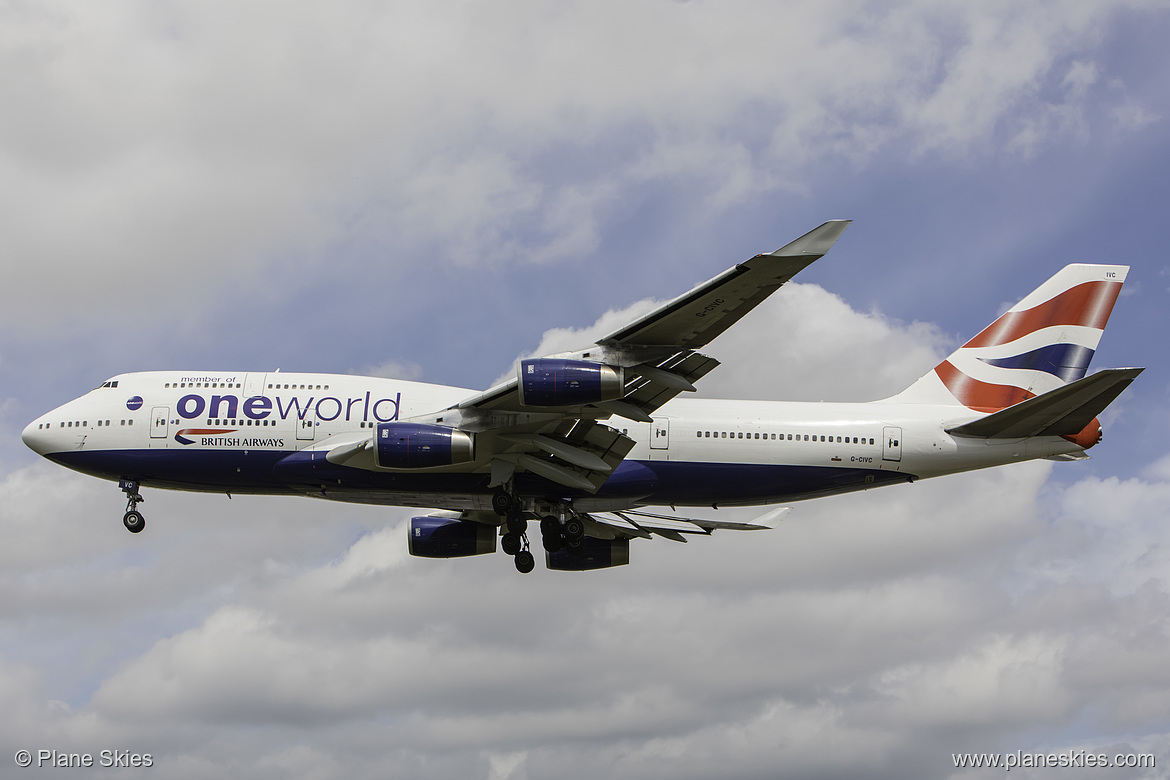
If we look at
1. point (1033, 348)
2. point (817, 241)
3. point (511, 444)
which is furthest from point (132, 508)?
point (1033, 348)

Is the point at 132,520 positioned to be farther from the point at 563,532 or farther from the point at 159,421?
the point at 563,532

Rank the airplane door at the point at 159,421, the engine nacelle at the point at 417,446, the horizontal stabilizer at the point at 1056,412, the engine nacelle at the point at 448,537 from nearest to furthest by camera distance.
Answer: the horizontal stabilizer at the point at 1056,412 → the engine nacelle at the point at 417,446 → the airplane door at the point at 159,421 → the engine nacelle at the point at 448,537

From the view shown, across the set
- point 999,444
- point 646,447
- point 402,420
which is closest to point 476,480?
point 402,420

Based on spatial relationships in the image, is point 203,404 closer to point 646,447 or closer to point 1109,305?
point 646,447

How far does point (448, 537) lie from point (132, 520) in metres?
10.6

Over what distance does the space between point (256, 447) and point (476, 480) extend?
6535 millimetres

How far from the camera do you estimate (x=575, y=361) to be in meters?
27.1

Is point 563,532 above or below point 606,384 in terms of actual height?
below

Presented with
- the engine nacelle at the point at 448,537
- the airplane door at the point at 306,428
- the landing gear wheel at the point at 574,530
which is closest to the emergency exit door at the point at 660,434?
the landing gear wheel at the point at 574,530

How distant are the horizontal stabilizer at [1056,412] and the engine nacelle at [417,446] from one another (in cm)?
→ 1517

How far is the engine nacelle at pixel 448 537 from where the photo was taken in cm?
3953

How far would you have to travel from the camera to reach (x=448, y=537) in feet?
130

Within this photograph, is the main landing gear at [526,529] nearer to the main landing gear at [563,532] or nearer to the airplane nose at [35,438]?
the main landing gear at [563,532]

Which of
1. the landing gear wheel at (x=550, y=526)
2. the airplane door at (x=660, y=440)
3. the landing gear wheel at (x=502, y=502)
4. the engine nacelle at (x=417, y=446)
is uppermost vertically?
the airplane door at (x=660, y=440)
